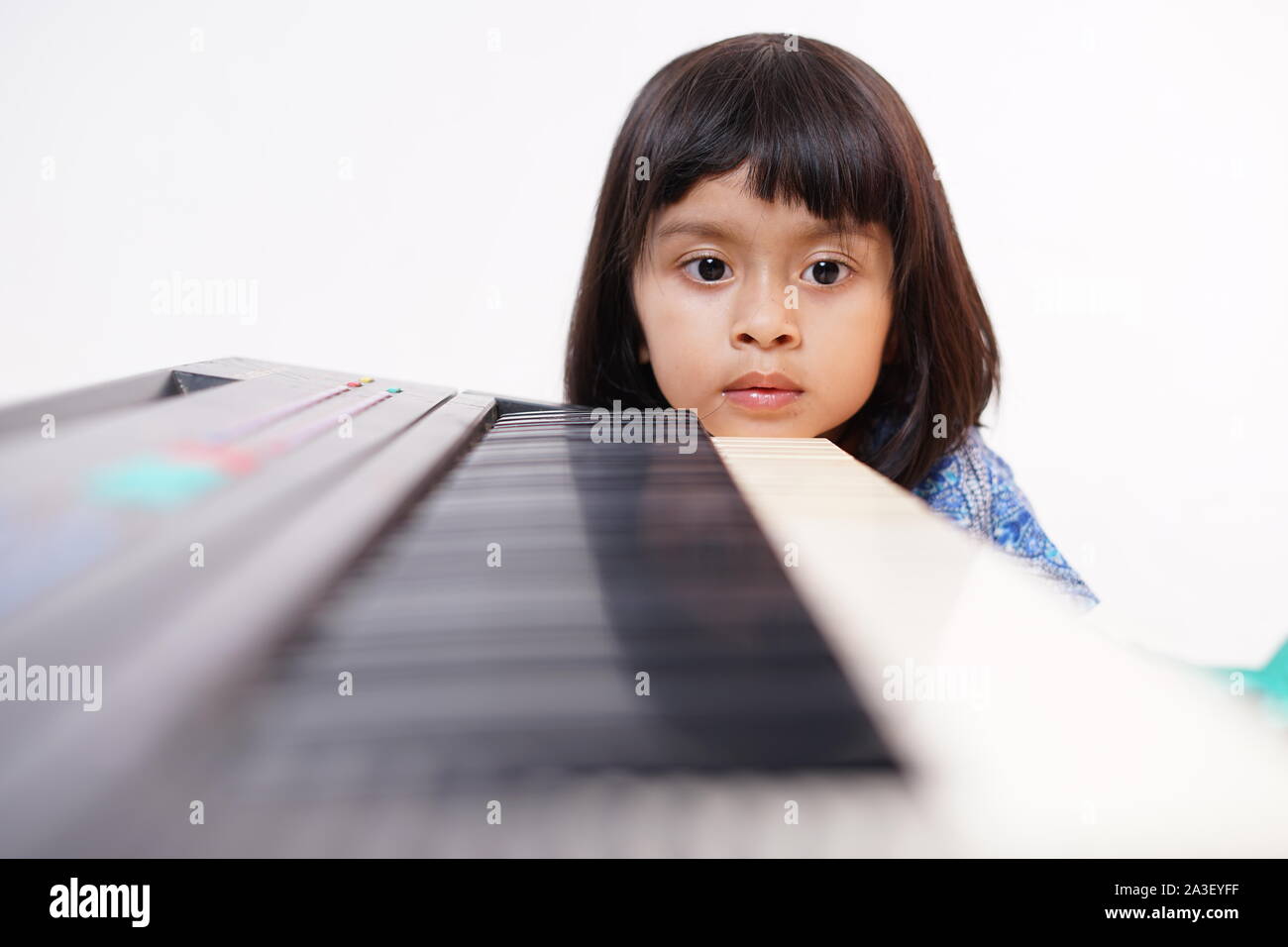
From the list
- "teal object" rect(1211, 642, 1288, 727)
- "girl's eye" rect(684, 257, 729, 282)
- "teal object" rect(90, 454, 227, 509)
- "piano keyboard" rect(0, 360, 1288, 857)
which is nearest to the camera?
"piano keyboard" rect(0, 360, 1288, 857)

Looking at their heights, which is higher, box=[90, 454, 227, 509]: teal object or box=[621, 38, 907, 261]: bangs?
box=[621, 38, 907, 261]: bangs

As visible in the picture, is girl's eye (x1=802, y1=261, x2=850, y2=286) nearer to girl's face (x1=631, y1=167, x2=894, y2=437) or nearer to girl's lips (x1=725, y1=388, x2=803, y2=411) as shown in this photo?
girl's face (x1=631, y1=167, x2=894, y2=437)

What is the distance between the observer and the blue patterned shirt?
1091mm

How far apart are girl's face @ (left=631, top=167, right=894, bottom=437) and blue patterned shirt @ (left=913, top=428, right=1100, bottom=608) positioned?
0.16m

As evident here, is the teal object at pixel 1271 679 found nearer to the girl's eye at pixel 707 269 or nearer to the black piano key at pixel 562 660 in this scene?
the girl's eye at pixel 707 269

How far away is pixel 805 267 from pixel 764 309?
7cm

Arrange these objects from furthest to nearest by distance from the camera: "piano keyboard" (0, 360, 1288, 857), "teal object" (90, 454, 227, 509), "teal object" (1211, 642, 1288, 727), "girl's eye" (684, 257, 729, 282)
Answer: "girl's eye" (684, 257, 729, 282) < "teal object" (1211, 642, 1288, 727) < "teal object" (90, 454, 227, 509) < "piano keyboard" (0, 360, 1288, 857)

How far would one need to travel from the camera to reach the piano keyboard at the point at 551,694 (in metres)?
0.15

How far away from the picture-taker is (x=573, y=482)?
1.30ft

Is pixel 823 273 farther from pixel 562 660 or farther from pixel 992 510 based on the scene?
pixel 562 660

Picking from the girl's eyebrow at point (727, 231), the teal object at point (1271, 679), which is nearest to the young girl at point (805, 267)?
the girl's eyebrow at point (727, 231)

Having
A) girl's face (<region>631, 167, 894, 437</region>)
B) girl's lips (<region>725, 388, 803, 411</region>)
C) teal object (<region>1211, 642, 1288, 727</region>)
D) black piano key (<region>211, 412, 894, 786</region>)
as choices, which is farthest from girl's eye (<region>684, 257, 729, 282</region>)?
black piano key (<region>211, 412, 894, 786</region>)

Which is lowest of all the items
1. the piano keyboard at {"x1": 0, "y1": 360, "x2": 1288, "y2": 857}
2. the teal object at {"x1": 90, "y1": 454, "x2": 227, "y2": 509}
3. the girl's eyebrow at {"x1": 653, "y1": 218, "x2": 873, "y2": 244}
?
the piano keyboard at {"x1": 0, "y1": 360, "x2": 1288, "y2": 857}

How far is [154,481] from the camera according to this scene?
0.92 ft
